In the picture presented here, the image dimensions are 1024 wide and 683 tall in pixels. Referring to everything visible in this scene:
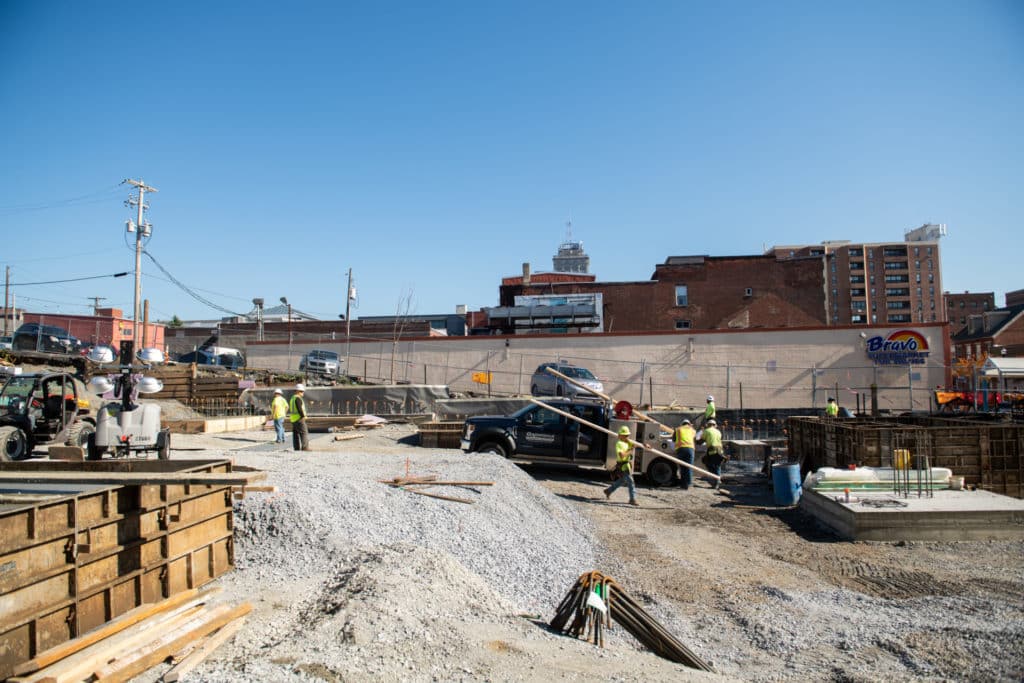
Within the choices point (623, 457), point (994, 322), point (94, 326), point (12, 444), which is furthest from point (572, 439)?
point (994, 322)

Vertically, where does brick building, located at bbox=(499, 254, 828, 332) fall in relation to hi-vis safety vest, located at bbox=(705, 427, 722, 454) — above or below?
above

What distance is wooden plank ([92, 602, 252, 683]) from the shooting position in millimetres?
4680

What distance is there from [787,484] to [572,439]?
4688 millimetres

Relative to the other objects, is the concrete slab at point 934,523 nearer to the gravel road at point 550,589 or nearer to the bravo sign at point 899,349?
the gravel road at point 550,589

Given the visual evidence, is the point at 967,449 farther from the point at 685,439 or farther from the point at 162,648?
the point at 162,648

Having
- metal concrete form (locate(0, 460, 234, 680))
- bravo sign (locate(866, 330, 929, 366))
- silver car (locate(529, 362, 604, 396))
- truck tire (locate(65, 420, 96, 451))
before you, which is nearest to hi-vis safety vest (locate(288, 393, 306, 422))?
truck tire (locate(65, 420, 96, 451))

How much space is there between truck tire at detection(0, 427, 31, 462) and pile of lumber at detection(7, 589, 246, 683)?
28.8 feet

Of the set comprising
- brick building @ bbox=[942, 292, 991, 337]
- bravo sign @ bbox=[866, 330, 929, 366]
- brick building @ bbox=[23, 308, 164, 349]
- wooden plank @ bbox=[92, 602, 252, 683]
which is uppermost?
brick building @ bbox=[942, 292, 991, 337]

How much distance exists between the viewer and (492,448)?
16.4 meters

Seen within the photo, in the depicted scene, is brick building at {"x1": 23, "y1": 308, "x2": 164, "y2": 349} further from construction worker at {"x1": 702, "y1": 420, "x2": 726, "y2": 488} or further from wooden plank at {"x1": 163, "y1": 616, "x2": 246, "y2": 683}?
wooden plank at {"x1": 163, "y1": 616, "x2": 246, "y2": 683}

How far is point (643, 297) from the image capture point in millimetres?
52938

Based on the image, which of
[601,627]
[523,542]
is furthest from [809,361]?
[601,627]

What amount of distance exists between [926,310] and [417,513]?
128 m

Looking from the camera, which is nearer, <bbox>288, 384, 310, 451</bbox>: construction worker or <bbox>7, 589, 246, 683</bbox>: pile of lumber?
<bbox>7, 589, 246, 683</bbox>: pile of lumber
